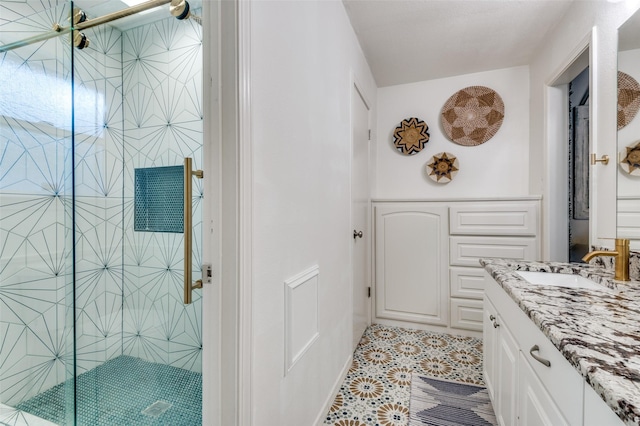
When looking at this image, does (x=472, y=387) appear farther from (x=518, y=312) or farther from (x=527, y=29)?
(x=527, y=29)

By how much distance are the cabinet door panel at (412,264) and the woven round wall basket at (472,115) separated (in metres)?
0.82

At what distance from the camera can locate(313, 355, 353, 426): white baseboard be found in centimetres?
149

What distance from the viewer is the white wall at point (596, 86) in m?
1.47

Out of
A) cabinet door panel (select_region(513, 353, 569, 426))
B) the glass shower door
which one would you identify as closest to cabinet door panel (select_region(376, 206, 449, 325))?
cabinet door panel (select_region(513, 353, 569, 426))

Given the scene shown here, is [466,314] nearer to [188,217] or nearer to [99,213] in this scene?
[188,217]

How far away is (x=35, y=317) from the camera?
4.00 ft

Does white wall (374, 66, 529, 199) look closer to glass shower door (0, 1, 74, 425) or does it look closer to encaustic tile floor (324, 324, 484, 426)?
encaustic tile floor (324, 324, 484, 426)

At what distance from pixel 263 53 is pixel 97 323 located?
5.28 feet

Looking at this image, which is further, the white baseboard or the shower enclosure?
the white baseboard

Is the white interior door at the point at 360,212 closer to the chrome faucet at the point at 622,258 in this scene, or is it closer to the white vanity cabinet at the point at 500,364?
the white vanity cabinet at the point at 500,364

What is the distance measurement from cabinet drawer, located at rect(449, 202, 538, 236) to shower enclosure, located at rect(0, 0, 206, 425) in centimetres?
213

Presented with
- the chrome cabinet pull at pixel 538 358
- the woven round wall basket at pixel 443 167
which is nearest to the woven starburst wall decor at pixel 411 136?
the woven round wall basket at pixel 443 167

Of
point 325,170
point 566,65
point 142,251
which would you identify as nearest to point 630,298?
point 325,170

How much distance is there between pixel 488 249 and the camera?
2.44m
